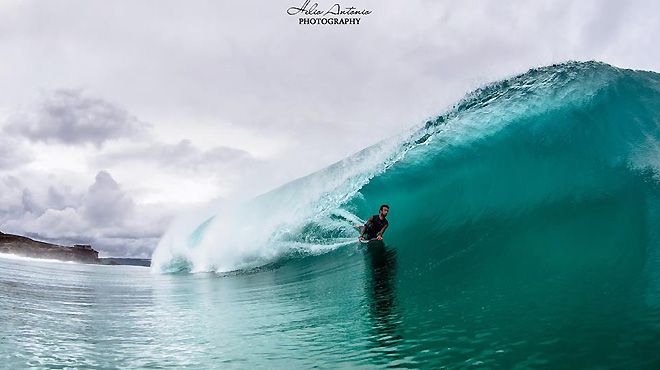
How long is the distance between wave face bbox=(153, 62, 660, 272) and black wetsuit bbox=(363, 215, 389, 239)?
1.12 feet

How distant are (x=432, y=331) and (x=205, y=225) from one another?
13567mm

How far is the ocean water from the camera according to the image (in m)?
4.53

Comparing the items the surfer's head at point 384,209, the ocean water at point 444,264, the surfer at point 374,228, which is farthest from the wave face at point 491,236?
the surfer's head at point 384,209

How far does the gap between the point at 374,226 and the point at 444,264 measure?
2.60 meters

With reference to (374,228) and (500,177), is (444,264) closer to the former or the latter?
(374,228)

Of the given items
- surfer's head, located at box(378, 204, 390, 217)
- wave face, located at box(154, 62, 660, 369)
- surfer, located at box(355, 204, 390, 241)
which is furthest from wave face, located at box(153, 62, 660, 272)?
surfer's head, located at box(378, 204, 390, 217)

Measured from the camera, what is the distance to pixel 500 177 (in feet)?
35.9

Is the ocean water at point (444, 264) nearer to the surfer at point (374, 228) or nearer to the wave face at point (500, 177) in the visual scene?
the wave face at point (500, 177)

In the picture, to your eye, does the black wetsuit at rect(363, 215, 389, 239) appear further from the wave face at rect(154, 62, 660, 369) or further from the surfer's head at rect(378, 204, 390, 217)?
the surfer's head at rect(378, 204, 390, 217)

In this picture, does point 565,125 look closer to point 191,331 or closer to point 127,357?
point 191,331

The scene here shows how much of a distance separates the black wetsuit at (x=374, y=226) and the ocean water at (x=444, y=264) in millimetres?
440

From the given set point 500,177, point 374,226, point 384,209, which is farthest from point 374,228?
point 500,177

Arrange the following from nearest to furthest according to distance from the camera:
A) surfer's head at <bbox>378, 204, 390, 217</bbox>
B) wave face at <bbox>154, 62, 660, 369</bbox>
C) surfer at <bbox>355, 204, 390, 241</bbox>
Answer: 1. wave face at <bbox>154, 62, 660, 369</bbox>
2. surfer's head at <bbox>378, 204, 390, 217</bbox>
3. surfer at <bbox>355, 204, 390, 241</bbox>

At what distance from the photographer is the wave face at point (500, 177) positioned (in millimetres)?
A: 8969
